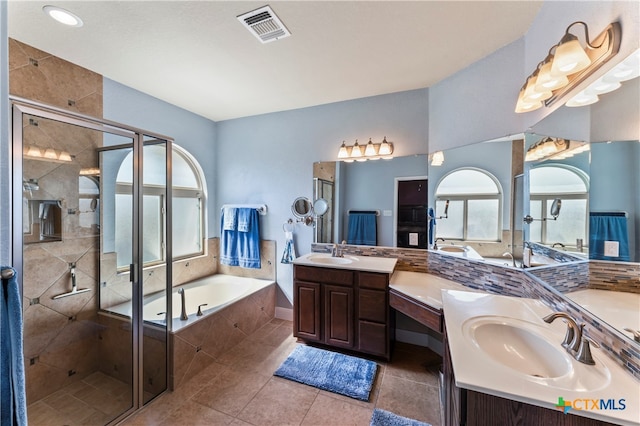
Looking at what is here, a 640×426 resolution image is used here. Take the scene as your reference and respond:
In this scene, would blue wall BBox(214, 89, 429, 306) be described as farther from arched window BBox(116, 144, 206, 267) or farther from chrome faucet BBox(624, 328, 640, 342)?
chrome faucet BBox(624, 328, 640, 342)

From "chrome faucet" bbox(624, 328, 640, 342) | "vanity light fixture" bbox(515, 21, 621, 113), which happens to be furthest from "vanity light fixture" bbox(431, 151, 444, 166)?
"chrome faucet" bbox(624, 328, 640, 342)

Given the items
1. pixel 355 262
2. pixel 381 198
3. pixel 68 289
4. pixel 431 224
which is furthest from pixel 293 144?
pixel 68 289

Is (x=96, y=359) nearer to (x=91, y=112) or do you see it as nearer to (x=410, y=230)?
(x=91, y=112)

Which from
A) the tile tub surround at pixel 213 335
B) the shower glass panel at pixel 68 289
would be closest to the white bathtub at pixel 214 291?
the tile tub surround at pixel 213 335

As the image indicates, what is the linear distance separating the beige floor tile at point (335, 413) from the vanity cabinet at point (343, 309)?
562 mm

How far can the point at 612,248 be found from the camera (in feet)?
3.36

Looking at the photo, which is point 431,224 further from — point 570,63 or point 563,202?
point 570,63

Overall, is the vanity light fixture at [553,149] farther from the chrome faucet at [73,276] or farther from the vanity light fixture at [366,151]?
the chrome faucet at [73,276]

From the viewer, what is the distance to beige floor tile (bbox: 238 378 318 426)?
1.74m

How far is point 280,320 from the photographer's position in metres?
3.24

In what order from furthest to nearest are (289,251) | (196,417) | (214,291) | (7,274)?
(214,291), (289,251), (196,417), (7,274)

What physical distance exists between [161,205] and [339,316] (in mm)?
2021

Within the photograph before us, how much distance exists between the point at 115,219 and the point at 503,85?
3354 mm

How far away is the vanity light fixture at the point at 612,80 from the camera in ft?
3.05
